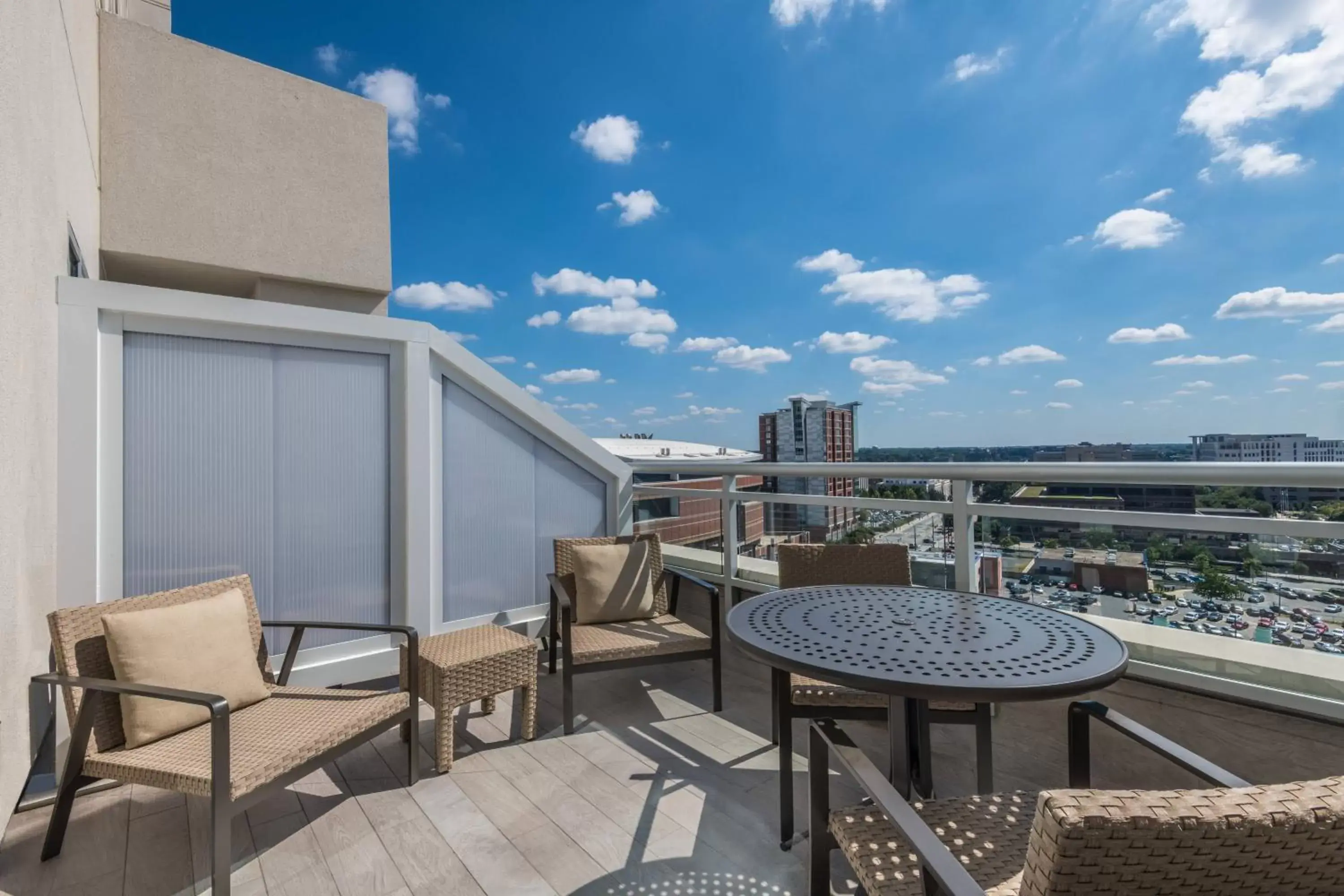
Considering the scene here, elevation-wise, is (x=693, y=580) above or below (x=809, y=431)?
below

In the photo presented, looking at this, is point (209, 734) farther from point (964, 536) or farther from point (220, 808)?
point (964, 536)

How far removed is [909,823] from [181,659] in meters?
2.50

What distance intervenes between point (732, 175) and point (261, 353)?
18958 millimetres

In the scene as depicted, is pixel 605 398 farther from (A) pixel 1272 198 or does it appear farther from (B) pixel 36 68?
(A) pixel 1272 198

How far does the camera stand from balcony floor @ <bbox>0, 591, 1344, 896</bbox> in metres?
2.05

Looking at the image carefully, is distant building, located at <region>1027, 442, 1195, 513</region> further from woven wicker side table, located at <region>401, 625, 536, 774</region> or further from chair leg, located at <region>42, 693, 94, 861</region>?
chair leg, located at <region>42, 693, 94, 861</region>

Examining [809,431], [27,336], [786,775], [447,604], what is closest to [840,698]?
[786,775]

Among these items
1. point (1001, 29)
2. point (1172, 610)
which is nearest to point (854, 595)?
point (1172, 610)

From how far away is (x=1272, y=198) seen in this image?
29.0m

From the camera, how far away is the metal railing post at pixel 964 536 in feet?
9.95

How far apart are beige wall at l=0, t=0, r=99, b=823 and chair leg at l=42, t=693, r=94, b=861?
0.42 ft

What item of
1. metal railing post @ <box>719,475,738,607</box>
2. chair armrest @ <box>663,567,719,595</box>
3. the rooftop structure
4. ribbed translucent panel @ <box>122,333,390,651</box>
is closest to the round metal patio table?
chair armrest @ <box>663,567,719,595</box>

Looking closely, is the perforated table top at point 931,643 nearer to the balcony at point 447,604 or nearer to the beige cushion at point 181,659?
the balcony at point 447,604

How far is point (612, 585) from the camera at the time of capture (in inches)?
153
